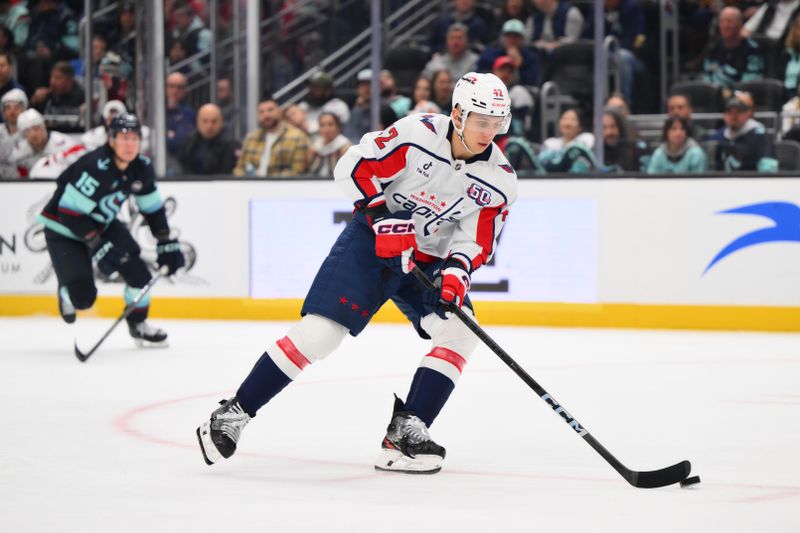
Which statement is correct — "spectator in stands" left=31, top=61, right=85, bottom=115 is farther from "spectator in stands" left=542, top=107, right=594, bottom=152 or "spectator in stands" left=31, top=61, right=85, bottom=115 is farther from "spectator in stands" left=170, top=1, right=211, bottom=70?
"spectator in stands" left=542, top=107, right=594, bottom=152

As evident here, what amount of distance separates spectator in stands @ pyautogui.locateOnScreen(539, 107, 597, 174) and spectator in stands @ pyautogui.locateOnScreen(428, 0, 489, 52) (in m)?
1.76

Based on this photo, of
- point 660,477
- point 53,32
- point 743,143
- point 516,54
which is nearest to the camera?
point 660,477

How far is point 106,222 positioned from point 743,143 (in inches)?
143

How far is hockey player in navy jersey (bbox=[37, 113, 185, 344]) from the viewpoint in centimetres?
652

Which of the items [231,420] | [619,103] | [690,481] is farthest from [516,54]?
[690,481]

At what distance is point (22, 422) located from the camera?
14.7 ft

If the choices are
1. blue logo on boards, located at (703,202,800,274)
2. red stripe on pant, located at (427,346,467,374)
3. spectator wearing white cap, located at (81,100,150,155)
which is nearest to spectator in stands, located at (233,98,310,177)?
spectator wearing white cap, located at (81,100,150,155)

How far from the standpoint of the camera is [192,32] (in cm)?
920

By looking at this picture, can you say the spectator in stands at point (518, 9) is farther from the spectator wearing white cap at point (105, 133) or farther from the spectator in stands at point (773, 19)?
the spectator wearing white cap at point (105, 133)

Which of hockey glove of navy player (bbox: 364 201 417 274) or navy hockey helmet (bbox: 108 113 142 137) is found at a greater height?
navy hockey helmet (bbox: 108 113 142 137)

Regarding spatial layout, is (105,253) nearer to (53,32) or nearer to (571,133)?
(571,133)

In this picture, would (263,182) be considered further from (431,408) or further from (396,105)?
(431,408)

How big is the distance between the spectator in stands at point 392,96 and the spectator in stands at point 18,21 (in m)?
3.52

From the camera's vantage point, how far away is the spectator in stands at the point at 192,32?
29.7 ft
